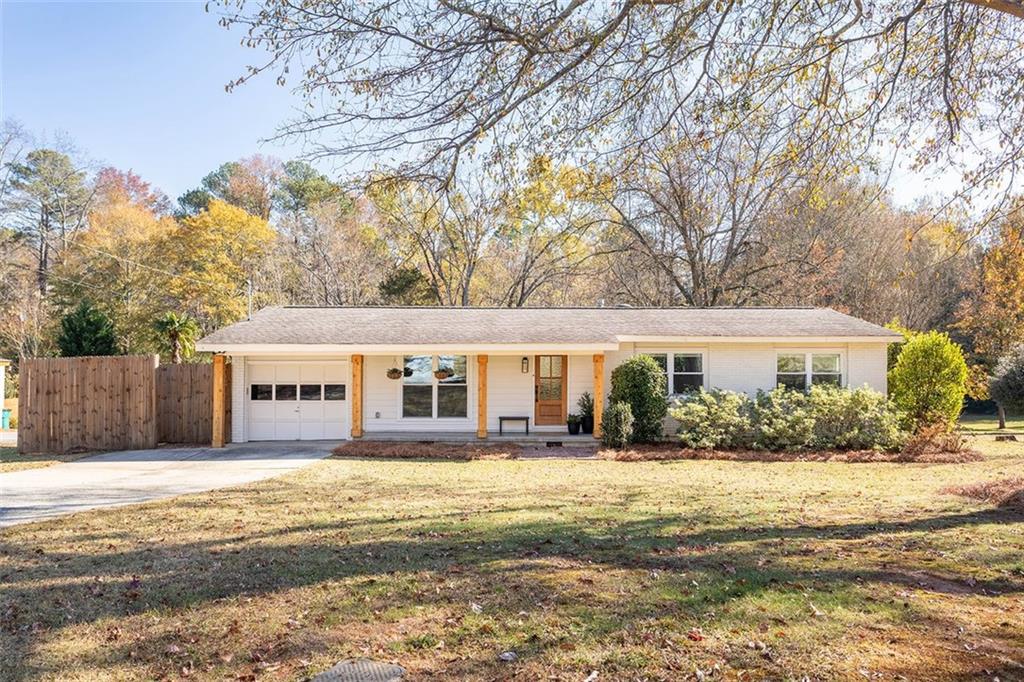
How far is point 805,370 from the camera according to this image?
680 inches

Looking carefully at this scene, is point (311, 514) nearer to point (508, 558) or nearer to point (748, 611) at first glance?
point (508, 558)

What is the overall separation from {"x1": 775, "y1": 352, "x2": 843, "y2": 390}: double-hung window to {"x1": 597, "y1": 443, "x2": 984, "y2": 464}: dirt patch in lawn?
2662 mm

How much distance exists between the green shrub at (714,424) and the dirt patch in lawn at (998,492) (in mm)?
5563

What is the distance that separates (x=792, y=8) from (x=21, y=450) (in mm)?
17560

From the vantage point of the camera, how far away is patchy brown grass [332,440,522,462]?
14205mm

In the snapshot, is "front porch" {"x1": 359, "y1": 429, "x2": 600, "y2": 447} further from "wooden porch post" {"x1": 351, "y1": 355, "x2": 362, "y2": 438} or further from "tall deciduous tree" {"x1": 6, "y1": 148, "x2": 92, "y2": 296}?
"tall deciduous tree" {"x1": 6, "y1": 148, "x2": 92, "y2": 296}

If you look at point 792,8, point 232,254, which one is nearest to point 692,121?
point 792,8

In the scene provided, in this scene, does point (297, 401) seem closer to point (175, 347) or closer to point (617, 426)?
point (175, 347)

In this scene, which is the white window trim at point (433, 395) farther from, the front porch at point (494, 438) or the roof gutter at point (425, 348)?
the roof gutter at point (425, 348)

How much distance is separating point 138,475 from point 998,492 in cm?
1364

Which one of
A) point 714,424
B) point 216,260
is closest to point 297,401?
point 714,424

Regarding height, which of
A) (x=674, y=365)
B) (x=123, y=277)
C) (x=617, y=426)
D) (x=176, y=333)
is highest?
Result: (x=123, y=277)

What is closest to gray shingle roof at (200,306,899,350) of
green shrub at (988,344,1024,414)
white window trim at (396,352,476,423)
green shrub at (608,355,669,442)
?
white window trim at (396,352,476,423)

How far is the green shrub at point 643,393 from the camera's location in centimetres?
1566
